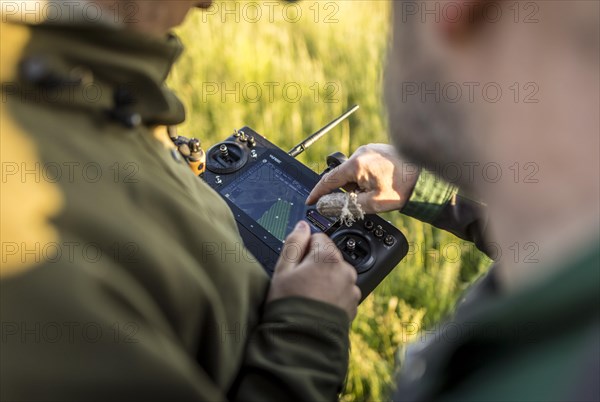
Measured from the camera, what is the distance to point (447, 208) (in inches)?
63.6

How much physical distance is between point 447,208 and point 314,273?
55 cm

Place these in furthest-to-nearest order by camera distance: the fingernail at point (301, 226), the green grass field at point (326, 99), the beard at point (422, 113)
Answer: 1. the green grass field at point (326, 99)
2. the fingernail at point (301, 226)
3. the beard at point (422, 113)

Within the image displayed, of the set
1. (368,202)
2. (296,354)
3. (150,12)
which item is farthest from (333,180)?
(150,12)

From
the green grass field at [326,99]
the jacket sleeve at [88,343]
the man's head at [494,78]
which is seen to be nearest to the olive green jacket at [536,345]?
the man's head at [494,78]

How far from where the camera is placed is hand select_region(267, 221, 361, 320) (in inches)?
46.8

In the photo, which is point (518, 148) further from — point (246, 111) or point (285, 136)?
point (246, 111)

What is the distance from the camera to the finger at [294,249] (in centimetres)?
125

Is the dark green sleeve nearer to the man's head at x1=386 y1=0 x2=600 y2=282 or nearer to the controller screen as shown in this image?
the controller screen

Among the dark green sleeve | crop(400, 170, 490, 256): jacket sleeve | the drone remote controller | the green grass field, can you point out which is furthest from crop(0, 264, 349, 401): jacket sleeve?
the green grass field

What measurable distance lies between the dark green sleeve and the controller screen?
276mm

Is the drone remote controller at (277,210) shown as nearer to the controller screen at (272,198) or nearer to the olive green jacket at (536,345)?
the controller screen at (272,198)

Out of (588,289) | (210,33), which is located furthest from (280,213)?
(210,33)

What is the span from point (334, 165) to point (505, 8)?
3.30ft

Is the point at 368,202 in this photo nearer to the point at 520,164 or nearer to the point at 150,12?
the point at 150,12
